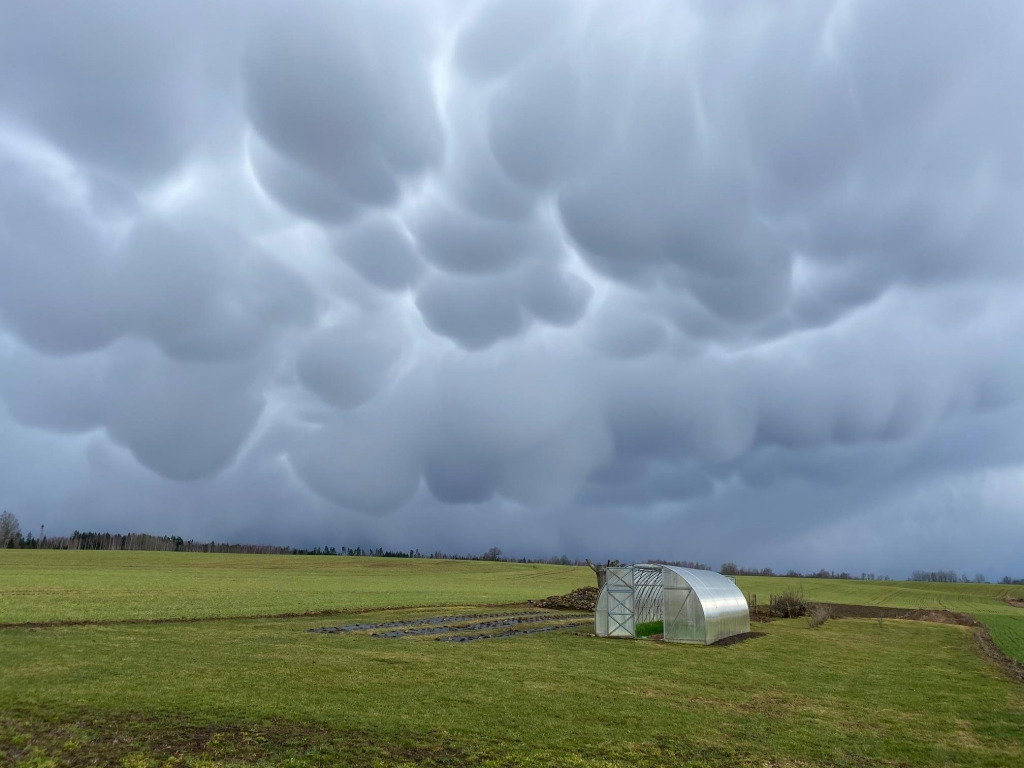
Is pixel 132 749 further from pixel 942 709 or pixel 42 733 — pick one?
pixel 942 709

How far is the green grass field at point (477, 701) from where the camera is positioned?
15.5 meters

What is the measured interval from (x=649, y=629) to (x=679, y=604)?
6857 millimetres

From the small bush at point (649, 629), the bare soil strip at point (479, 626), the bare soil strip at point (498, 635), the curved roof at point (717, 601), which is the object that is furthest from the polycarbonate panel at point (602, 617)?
the bare soil strip at point (479, 626)

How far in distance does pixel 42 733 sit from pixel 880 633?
5501cm

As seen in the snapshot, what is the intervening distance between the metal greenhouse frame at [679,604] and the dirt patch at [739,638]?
0.80 ft

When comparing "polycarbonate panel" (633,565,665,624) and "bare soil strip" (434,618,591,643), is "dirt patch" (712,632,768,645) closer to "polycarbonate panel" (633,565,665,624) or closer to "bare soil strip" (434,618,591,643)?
"polycarbonate panel" (633,565,665,624)

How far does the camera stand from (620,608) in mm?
42156

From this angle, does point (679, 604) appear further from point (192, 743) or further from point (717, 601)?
point (192, 743)

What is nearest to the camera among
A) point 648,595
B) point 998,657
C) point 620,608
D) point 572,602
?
point 998,657

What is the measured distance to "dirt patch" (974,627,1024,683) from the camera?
3300cm

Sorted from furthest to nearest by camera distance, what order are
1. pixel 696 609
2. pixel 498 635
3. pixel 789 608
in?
pixel 789 608
pixel 498 635
pixel 696 609

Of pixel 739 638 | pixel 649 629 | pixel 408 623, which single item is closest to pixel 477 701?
pixel 408 623

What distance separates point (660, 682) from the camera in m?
25.5

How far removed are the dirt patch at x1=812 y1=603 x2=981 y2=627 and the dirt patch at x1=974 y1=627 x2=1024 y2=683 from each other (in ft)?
48.2
